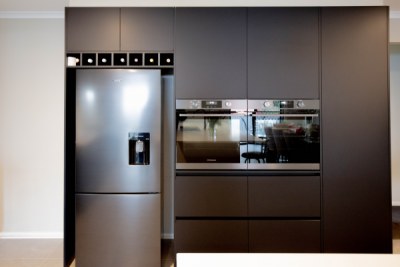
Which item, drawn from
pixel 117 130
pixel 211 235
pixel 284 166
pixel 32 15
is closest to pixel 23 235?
pixel 117 130

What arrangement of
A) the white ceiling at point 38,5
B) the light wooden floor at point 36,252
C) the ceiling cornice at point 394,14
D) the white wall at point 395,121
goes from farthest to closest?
1. the white wall at point 395,121
2. the ceiling cornice at point 394,14
3. the white ceiling at point 38,5
4. the light wooden floor at point 36,252

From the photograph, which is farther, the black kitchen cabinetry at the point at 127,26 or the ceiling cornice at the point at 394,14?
the ceiling cornice at the point at 394,14

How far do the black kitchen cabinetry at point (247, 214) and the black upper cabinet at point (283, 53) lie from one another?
79cm

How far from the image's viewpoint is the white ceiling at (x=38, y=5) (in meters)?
2.63

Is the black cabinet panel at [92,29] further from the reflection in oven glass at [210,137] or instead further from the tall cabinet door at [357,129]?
the tall cabinet door at [357,129]

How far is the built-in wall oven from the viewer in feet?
7.16

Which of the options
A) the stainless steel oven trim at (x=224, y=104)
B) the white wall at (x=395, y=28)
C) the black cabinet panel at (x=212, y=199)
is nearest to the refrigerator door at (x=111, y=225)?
the black cabinet panel at (x=212, y=199)

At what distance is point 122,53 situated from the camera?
223cm

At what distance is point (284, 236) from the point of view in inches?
85.6

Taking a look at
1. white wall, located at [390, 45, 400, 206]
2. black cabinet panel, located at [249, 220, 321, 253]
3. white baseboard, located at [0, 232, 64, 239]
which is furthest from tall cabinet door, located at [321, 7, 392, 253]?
white baseboard, located at [0, 232, 64, 239]

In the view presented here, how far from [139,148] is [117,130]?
0.25 meters

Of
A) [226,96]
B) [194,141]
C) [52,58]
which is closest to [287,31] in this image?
[226,96]

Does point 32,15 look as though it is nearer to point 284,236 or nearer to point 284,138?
point 284,138

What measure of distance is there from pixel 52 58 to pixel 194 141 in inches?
81.8
